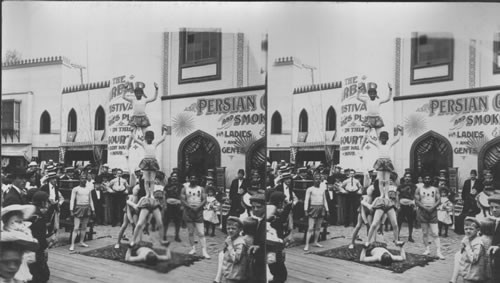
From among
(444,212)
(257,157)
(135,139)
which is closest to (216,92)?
(257,157)

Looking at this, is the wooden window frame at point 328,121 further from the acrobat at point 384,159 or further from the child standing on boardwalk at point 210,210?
the child standing on boardwalk at point 210,210

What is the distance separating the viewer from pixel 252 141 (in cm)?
290

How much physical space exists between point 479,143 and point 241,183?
1.76 metres

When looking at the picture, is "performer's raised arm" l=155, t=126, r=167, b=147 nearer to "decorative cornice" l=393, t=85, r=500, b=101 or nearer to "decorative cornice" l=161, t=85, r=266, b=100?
"decorative cornice" l=161, t=85, r=266, b=100

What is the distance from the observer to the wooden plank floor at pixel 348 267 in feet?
9.43

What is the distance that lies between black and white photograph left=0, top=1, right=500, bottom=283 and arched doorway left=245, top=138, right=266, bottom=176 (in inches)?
0.6

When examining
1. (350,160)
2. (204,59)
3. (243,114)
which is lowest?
(350,160)

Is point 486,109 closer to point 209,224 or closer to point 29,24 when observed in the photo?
point 209,224

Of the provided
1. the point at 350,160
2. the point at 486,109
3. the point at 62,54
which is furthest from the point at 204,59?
the point at 486,109

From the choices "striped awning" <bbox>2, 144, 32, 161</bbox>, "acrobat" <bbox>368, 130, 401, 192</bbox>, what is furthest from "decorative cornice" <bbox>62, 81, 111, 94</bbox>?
"acrobat" <bbox>368, 130, 401, 192</bbox>

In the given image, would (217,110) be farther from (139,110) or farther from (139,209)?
(139,209)

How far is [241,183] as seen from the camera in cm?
287

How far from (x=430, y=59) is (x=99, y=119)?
240cm

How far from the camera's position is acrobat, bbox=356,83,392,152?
2893 mm
